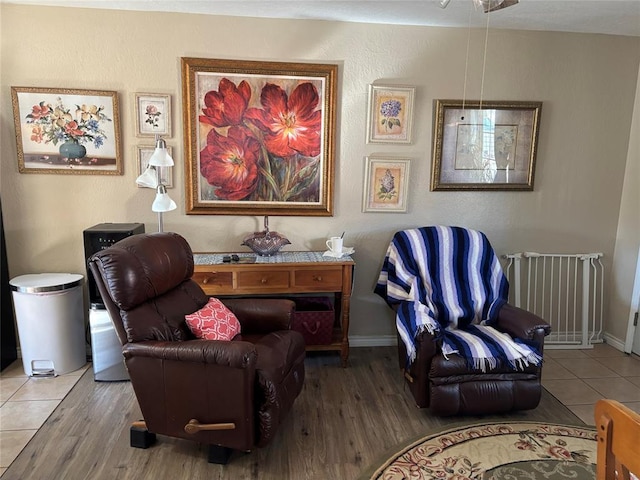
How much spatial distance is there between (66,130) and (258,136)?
1.28 metres

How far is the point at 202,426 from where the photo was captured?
1922mm

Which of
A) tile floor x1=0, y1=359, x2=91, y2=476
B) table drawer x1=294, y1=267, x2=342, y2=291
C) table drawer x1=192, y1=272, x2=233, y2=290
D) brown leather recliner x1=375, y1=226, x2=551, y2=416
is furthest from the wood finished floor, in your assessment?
table drawer x1=192, y1=272, x2=233, y2=290

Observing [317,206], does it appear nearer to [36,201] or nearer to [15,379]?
[36,201]

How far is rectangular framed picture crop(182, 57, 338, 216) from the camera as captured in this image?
292 centimetres

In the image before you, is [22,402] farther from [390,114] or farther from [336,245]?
[390,114]

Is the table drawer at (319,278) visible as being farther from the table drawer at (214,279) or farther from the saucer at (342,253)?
the table drawer at (214,279)

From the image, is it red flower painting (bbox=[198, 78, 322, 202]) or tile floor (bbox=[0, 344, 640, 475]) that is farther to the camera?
red flower painting (bbox=[198, 78, 322, 202])

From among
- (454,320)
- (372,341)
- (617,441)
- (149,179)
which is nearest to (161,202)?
(149,179)

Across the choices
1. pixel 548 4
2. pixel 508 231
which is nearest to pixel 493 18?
pixel 548 4

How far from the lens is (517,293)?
337 centimetres

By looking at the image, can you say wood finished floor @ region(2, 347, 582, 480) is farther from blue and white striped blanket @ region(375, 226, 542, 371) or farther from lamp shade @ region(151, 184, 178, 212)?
lamp shade @ region(151, 184, 178, 212)

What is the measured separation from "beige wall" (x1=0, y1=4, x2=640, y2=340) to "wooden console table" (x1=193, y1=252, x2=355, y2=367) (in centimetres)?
34

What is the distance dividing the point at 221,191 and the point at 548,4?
2.41 meters

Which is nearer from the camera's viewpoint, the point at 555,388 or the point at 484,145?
the point at 555,388
